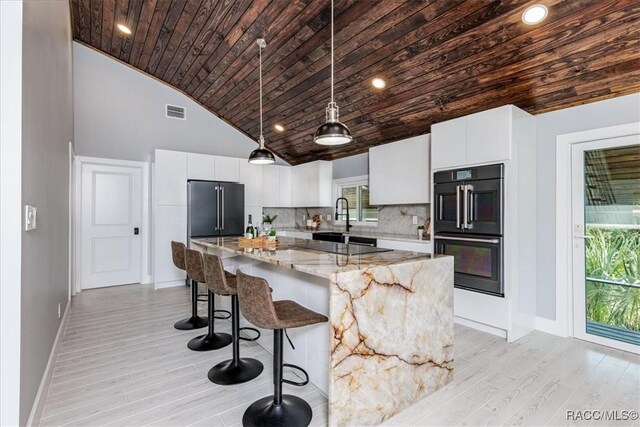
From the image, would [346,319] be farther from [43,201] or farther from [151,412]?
[43,201]

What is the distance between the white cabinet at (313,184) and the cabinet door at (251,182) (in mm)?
761

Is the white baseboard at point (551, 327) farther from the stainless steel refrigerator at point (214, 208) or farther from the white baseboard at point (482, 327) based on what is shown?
the stainless steel refrigerator at point (214, 208)

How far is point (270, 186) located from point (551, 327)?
487 centimetres

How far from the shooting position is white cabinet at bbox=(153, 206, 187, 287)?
5.13 m

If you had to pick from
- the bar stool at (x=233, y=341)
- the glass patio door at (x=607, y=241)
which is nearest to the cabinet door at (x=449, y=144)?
the glass patio door at (x=607, y=241)

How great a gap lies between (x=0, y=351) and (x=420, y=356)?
2236mm

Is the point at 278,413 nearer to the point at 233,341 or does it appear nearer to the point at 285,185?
the point at 233,341

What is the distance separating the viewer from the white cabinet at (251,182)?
5968 mm

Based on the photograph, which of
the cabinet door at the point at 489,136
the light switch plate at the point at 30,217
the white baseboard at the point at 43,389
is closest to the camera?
the light switch plate at the point at 30,217

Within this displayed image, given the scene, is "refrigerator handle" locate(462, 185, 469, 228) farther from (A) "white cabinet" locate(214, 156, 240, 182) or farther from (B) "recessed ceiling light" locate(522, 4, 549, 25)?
(A) "white cabinet" locate(214, 156, 240, 182)

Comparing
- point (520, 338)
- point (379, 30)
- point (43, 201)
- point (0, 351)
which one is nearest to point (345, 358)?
point (0, 351)

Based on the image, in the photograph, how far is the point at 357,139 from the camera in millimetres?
5246

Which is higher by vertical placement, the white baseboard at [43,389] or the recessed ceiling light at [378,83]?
the recessed ceiling light at [378,83]

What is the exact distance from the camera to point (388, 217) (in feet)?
17.2
